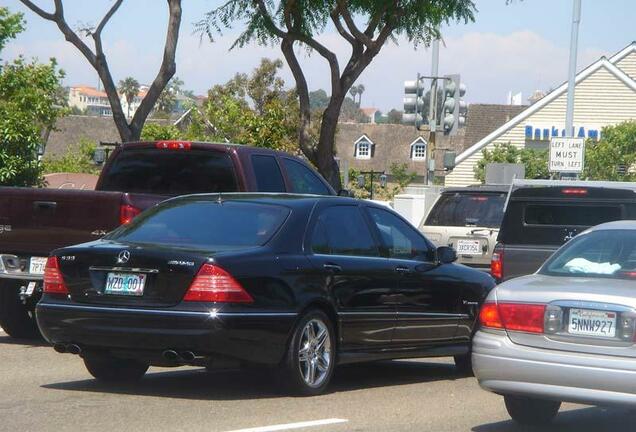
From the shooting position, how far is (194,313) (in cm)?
902

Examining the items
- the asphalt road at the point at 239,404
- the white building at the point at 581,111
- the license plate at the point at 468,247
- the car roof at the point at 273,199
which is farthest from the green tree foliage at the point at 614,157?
the car roof at the point at 273,199

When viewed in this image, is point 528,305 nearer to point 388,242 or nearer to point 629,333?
point 629,333

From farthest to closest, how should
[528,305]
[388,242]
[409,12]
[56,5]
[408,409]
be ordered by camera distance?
[409,12] < [56,5] < [388,242] < [408,409] < [528,305]

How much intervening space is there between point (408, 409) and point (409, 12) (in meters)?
13.1

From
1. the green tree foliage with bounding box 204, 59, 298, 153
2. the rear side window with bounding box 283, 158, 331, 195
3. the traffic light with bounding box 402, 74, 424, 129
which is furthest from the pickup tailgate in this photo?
the green tree foliage with bounding box 204, 59, 298, 153

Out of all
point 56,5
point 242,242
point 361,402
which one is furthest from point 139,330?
point 56,5

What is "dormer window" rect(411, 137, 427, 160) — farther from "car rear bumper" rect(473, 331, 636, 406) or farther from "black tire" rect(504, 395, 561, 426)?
"car rear bumper" rect(473, 331, 636, 406)

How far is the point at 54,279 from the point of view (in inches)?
383

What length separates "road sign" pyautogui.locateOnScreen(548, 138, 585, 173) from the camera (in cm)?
2903

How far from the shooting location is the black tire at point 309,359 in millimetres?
9422

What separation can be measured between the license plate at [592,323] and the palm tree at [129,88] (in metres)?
119

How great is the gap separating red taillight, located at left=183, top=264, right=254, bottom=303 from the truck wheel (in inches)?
180

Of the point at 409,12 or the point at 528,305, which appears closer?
the point at 528,305

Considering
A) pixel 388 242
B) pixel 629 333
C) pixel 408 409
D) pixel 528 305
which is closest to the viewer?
pixel 629 333
